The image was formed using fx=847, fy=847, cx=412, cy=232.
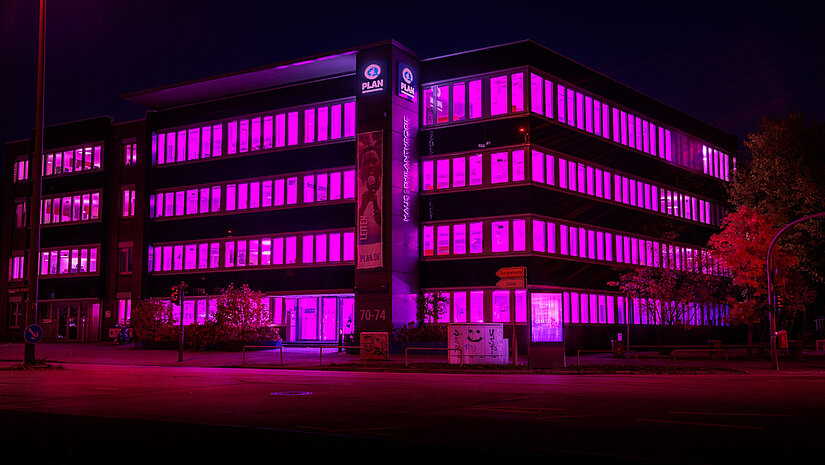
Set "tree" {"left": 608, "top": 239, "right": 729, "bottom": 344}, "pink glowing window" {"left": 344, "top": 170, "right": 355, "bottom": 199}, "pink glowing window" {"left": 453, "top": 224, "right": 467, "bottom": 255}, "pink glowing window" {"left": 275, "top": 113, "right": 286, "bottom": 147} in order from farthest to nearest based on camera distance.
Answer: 1. "pink glowing window" {"left": 275, "top": 113, "right": 286, "bottom": 147}
2. "pink glowing window" {"left": 344, "top": 170, "right": 355, "bottom": 199}
3. "pink glowing window" {"left": 453, "top": 224, "right": 467, "bottom": 255}
4. "tree" {"left": 608, "top": 239, "right": 729, "bottom": 344}

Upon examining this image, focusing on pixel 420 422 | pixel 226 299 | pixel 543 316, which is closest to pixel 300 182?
pixel 226 299

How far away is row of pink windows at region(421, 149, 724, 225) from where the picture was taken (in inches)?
1736

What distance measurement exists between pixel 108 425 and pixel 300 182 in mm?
38649

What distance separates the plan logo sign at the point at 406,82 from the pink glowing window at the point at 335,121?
5146 mm

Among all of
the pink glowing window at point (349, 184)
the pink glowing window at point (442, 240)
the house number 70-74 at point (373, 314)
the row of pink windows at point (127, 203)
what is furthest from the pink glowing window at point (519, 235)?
the row of pink windows at point (127, 203)

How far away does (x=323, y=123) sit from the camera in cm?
5019

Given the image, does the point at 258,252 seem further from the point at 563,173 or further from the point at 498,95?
the point at 563,173

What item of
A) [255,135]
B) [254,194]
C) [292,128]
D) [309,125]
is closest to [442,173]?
[309,125]

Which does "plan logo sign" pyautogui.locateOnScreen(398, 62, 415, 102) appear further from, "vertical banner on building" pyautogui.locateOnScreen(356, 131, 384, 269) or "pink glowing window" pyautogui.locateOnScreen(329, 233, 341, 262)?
"pink glowing window" pyautogui.locateOnScreen(329, 233, 341, 262)

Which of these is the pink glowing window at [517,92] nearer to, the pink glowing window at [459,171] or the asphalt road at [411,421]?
the pink glowing window at [459,171]

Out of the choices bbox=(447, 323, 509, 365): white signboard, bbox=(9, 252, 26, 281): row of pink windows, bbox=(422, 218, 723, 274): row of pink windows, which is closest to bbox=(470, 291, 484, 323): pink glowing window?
bbox=(422, 218, 723, 274): row of pink windows

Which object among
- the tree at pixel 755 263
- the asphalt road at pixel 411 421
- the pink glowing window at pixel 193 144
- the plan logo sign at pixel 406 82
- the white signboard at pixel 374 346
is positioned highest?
the plan logo sign at pixel 406 82

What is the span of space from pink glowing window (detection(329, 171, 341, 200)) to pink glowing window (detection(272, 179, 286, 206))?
3.57 m

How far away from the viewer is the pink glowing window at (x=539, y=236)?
4362 cm
